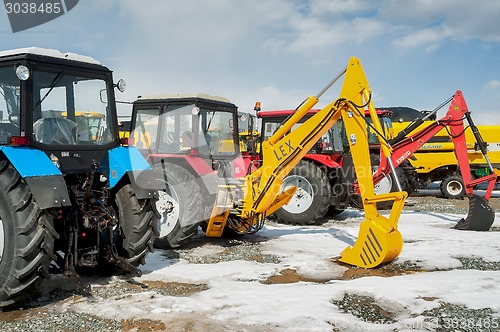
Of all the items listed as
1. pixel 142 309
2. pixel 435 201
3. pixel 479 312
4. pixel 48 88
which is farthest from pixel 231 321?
pixel 435 201

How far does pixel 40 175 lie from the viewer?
4363 millimetres

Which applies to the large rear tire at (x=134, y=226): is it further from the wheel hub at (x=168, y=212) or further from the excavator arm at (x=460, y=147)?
the excavator arm at (x=460, y=147)

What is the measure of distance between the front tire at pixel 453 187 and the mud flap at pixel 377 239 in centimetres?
934

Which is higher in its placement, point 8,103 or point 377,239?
point 8,103

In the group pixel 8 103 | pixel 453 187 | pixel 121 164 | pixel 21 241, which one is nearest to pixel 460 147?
pixel 453 187

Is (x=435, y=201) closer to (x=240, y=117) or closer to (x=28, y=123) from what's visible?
(x=240, y=117)

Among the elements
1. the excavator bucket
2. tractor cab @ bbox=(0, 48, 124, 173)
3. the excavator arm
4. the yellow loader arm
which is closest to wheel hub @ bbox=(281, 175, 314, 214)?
the excavator arm

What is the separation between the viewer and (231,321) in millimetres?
4098

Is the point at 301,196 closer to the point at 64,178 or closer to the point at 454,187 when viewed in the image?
the point at 64,178

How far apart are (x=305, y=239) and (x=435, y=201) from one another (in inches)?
287

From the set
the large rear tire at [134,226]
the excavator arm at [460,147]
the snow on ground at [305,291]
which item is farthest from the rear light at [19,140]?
the excavator arm at [460,147]

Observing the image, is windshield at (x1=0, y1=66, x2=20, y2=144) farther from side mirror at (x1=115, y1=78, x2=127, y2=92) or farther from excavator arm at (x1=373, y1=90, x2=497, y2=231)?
excavator arm at (x1=373, y1=90, x2=497, y2=231)

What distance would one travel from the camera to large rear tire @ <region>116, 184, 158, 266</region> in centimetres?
525

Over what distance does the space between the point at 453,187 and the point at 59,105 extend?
12571 mm
